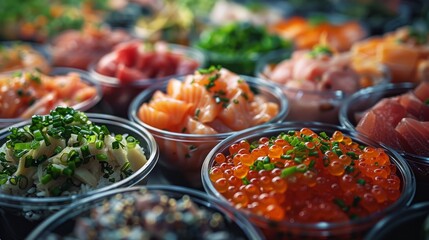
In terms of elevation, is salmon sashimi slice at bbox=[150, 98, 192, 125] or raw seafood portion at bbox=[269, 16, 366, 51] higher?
salmon sashimi slice at bbox=[150, 98, 192, 125]

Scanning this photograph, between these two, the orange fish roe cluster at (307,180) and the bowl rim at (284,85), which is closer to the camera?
the orange fish roe cluster at (307,180)

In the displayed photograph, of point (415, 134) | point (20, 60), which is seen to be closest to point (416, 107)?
point (415, 134)

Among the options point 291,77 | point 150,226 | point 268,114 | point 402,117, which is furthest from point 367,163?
point 291,77

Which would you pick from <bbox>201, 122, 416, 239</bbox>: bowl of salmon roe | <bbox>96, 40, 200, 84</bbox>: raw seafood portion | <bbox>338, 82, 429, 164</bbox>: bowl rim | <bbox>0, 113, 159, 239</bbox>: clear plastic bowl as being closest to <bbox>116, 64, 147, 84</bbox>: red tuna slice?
<bbox>96, 40, 200, 84</bbox>: raw seafood portion

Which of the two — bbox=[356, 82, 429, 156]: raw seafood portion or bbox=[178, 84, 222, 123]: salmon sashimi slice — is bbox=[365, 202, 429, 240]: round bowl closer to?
bbox=[356, 82, 429, 156]: raw seafood portion

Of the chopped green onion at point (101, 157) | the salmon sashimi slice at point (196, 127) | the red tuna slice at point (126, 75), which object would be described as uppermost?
the chopped green onion at point (101, 157)

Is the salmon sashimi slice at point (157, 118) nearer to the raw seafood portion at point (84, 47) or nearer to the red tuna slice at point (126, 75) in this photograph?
the red tuna slice at point (126, 75)

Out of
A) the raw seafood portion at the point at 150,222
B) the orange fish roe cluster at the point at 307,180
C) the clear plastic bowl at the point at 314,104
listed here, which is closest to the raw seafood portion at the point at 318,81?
the clear plastic bowl at the point at 314,104
